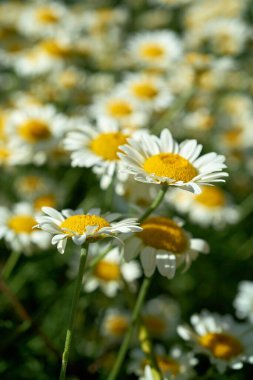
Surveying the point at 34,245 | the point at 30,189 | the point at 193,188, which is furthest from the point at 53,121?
the point at 193,188

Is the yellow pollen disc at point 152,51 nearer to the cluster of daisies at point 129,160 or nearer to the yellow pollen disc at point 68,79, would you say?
the cluster of daisies at point 129,160

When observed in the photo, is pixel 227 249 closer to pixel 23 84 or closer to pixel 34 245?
pixel 34 245

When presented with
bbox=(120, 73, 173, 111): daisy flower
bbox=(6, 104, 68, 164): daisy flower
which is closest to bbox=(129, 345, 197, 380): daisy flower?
bbox=(6, 104, 68, 164): daisy flower

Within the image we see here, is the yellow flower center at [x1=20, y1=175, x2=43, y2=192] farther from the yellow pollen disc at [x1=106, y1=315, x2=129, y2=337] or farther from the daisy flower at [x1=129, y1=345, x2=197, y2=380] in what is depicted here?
the daisy flower at [x1=129, y1=345, x2=197, y2=380]

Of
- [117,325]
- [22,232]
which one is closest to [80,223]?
[22,232]

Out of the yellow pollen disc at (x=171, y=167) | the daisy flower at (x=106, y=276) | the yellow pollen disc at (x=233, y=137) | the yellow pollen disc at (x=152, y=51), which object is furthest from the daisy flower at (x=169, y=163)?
the yellow pollen disc at (x=152, y=51)
